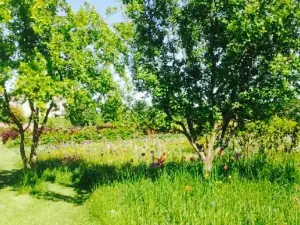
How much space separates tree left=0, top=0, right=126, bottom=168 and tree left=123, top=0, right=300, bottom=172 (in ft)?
3.11

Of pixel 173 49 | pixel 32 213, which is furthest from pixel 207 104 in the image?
pixel 32 213

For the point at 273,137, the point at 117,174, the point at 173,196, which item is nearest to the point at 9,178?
the point at 117,174

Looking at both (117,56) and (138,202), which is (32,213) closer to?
(138,202)

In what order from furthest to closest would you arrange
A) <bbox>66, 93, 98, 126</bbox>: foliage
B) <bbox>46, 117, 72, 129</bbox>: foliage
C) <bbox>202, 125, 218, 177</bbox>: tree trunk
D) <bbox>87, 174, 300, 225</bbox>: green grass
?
<bbox>46, 117, 72, 129</bbox>: foliage → <bbox>202, 125, 218, 177</bbox>: tree trunk → <bbox>66, 93, 98, 126</bbox>: foliage → <bbox>87, 174, 300, 225</bbox>: green grass

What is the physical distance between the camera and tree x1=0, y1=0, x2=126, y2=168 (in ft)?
33.3

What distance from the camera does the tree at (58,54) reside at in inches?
400

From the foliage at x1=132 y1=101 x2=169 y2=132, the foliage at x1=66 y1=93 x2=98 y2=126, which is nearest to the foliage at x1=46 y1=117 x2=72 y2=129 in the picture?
A: the foliage at x1=66 y1=93 x2=98 y2=126

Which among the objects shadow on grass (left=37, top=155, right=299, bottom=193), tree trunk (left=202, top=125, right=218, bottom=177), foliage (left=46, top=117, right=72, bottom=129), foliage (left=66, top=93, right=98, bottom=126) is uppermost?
foliage (left=46, top=117, right=72, bottom=129)

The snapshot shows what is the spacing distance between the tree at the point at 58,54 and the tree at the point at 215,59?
949mm

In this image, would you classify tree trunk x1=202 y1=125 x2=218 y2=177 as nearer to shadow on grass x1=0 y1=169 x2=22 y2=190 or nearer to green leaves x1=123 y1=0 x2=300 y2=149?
green leaves x1=123 y1=0 x2=300 y2=149

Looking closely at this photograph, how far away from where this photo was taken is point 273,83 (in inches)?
365

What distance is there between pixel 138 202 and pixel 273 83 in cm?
440

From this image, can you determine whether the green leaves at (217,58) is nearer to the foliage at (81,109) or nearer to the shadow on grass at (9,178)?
the foliage at (81,109)

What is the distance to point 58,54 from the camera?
36.0 ft
